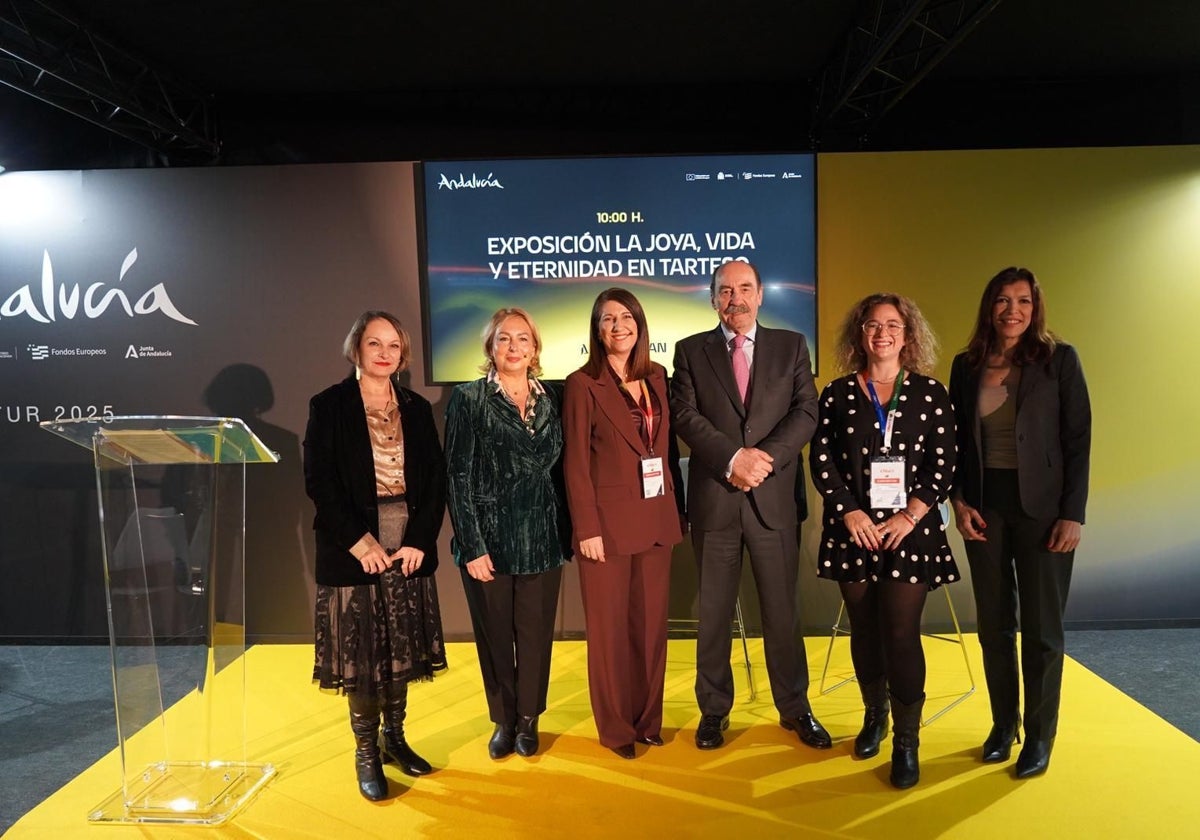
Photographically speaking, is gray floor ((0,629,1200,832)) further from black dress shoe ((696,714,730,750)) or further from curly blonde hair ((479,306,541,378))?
black dress shoe ((696,714,730,750))

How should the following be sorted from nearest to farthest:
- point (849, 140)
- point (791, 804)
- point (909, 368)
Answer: point (791, 804) < point (909, 368) < point (849, 140)

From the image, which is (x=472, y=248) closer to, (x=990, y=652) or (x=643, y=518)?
(x=643, y=518)

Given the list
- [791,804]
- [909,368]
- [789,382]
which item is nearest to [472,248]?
[789,382]

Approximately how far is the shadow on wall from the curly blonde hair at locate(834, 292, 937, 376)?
3.04 meters

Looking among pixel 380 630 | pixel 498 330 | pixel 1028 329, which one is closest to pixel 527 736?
pixel 380 630

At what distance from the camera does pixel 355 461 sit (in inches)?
106

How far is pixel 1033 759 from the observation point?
9.14ft

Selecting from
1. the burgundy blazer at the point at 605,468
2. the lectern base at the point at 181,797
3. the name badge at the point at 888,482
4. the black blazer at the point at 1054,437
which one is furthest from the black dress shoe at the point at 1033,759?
the lectern base at the point at 181,797

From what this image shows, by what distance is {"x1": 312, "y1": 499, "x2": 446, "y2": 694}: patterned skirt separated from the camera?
2.70 metres

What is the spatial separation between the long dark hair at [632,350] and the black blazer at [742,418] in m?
0.22

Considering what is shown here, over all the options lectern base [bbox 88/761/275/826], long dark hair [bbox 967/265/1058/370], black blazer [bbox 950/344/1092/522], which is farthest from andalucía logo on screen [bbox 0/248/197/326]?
black blazer [bbox 950/344/1092/522]

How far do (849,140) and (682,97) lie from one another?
112 centimetres

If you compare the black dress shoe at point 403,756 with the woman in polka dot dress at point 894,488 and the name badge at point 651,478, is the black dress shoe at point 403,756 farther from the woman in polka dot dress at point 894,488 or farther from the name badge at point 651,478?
the woman in polka dot dress at point 894,488

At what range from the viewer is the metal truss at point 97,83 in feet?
13.0
